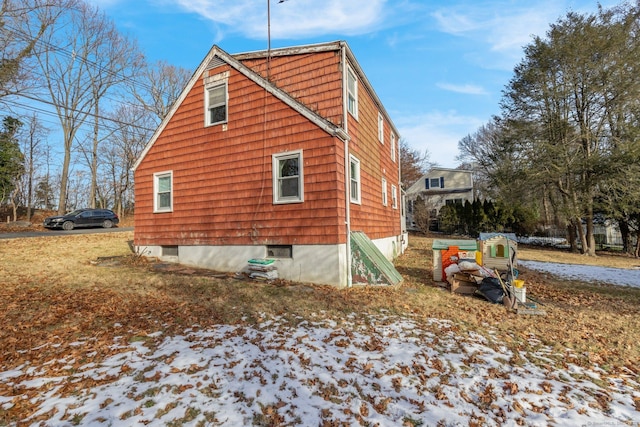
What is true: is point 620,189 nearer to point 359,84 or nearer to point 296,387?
point 359,84

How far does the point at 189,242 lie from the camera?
1044 centimetres

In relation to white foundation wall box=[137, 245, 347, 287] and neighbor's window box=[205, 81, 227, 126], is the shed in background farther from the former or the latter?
neighbor's window box=[205, 81, 227, 126]

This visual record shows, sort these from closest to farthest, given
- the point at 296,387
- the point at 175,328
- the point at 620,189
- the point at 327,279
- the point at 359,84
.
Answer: the point at 296,387 < the point at 175,328 < the point at 327,279 < the point at 359,84 < the point at 620,189

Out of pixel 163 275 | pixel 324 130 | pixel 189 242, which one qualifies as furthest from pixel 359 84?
pixel 163 275

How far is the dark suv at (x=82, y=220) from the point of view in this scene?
64.5 ft

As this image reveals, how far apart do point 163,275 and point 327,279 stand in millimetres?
4603

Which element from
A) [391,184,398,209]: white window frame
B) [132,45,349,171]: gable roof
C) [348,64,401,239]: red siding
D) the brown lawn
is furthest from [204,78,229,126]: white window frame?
[391,184,398,209]: white window frame

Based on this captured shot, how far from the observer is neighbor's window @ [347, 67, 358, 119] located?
9438mm

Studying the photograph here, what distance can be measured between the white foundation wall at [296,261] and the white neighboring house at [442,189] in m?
28.2

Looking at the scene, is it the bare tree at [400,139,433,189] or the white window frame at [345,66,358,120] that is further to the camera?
the bare tree at [400,139,433,189]

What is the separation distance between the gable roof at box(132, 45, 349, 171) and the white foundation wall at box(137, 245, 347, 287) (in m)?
3.11

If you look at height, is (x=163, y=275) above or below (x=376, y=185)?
below

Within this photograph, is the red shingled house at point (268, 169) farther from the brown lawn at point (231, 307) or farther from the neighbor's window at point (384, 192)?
the neighbor's window at point (384, 192)

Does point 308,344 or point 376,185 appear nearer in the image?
point 308,344
